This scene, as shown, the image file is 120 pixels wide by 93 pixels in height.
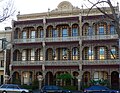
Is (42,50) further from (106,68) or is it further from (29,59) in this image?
(106,68)

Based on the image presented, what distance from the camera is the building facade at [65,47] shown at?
166ft

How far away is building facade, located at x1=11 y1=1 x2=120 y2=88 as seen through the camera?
50594 millimetres

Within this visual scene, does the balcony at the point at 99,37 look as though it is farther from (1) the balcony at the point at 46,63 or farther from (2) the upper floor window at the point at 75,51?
(1) the balcony at the point at 46,63

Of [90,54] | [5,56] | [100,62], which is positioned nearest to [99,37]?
[90,54]

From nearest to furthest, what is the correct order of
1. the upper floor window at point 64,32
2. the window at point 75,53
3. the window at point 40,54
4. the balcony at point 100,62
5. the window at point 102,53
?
the balcony at point 100,62 → the window at point 102,53 → the window at point 75,53 → the upper floor window at point 64,32 → the window at point 40,54

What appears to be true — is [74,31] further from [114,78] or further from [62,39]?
[114,78]

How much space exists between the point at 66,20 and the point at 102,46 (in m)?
7.51

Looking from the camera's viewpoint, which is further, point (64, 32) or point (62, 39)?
point (64, 32)

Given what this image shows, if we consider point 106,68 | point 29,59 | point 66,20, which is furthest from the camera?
point 29,59

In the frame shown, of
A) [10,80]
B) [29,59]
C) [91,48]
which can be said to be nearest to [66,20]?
[91,48]

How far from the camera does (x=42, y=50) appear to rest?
54.9 m

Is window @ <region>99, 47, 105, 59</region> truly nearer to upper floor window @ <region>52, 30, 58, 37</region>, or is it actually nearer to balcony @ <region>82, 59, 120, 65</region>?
balcony @ <region>82, 59, 120, 65</region>

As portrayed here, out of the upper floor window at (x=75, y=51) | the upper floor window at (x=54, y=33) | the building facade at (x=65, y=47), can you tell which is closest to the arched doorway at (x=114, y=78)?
the building facade at (x=65, y=47)

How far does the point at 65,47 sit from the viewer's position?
175ft
